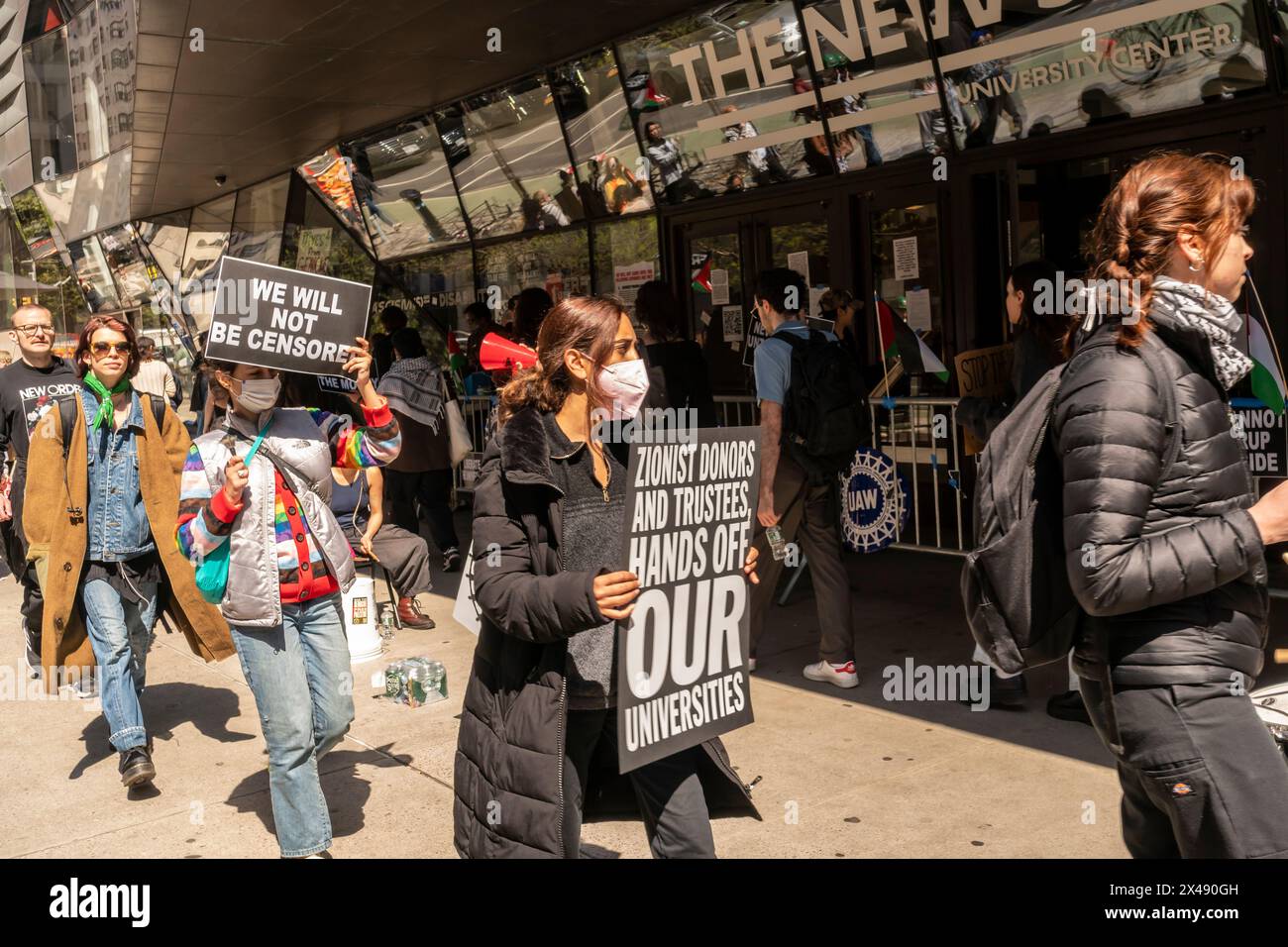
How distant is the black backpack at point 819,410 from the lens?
6453 millimetres

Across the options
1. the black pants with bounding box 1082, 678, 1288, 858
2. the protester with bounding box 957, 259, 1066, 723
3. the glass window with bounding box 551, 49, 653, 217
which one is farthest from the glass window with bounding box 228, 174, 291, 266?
Result: the black pants with bounding box 1082, 678, 1288, 858

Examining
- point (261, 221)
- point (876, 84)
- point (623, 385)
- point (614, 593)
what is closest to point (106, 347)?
point (623, 385)

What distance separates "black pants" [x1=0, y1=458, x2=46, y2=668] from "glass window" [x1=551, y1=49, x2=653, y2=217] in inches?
245

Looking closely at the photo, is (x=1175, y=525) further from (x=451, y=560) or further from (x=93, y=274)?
(x=93, y=274)

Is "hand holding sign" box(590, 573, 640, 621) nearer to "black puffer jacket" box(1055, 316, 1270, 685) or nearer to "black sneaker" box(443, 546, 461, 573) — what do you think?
"black puffer jacket" box(1055, 316, 1270, 685)

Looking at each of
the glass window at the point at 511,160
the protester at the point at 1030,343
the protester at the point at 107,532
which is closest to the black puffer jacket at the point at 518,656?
the protester at the point at 1030,343

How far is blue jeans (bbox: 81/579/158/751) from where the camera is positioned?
574 cm

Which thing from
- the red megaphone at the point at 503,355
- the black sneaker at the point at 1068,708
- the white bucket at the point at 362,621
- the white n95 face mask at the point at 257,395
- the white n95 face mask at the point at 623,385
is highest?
the red megaphone at the point at 503,355

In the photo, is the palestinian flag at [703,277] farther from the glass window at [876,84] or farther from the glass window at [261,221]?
the glass window at [261,221]

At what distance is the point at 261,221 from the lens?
1944 centimetres

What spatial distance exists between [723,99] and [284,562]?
687 centimetres

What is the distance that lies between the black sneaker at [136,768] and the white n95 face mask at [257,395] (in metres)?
1.99

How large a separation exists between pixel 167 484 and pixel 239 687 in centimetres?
193

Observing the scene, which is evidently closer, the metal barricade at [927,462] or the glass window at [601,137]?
the metal barricade at [927,462]
